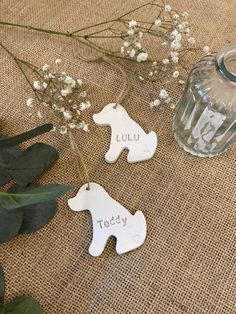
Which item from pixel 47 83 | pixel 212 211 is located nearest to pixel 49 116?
pixel 47 83

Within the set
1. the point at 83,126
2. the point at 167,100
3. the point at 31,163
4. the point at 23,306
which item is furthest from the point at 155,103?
the point at 23,306

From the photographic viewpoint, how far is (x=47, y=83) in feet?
2.12

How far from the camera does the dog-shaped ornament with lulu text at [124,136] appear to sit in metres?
0.64

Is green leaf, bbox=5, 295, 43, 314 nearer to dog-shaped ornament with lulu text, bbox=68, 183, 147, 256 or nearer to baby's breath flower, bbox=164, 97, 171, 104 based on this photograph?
dog-shaped ornament with lulu text, bbox=68, 183, 147, 256

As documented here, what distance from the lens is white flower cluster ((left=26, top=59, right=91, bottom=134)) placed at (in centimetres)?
62

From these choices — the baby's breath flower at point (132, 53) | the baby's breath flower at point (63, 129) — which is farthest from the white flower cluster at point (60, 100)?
the baby's breath flower at point (132, 53)

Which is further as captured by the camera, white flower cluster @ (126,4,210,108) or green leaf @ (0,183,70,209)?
white flower cluster @ (126,4,210,108)

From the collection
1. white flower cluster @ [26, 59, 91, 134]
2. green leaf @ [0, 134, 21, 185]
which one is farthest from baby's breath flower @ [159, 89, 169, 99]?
green leaf @ [0, 134, 21, 185]

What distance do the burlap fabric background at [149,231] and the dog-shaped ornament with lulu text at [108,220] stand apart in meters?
0.01

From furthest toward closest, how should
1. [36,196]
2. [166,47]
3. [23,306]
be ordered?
[166,47] < [23,306] < [36,196]

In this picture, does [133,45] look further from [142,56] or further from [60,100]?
[60,100]

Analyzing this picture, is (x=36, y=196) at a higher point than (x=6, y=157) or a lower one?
higher

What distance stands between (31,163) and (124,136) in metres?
0.17

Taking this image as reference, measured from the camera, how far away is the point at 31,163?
1.87 ft
